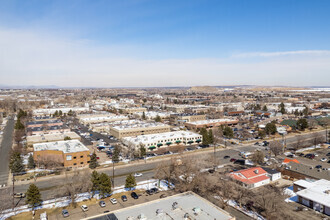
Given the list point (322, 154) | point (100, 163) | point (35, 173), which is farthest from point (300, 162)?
point (35, 173)

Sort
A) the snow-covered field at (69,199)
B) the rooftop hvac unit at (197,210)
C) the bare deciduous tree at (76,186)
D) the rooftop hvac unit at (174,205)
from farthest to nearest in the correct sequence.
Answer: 1. the bare deciduous tree at (76,186)
2. the snow-covered field at (69,199)
3. the rooftop hvac unit at (174,205)
4. the rooftop hvac unit at (197,210)

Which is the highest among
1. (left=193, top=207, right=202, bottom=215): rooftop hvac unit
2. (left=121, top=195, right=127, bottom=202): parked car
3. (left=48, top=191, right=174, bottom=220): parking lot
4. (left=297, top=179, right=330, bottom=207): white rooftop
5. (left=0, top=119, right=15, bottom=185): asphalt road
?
(left=193, top=207, right=202, bottom=215): rooftop hvac unit

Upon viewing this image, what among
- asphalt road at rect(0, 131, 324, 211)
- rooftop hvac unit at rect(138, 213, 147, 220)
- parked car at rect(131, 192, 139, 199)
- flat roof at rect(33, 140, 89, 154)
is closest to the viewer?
Result: rooftop hvac unit at rect(138, 213, 147, 220)

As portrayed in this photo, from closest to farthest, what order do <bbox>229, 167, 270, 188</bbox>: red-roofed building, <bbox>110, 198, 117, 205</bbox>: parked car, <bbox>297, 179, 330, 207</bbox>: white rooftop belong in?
<bbox>297, 179, 330, 207</bbox>: white rooftop < <bbox>110, 198, 117, 205</bbox>: parked car < <bbox>229, 167, 270, 188</bbox>: red-roofed building

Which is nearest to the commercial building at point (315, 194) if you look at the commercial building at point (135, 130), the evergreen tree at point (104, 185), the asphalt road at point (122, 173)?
the asphalt road at point (122, 173)

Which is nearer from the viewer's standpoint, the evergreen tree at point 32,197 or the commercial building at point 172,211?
the commercial building at point 172,211

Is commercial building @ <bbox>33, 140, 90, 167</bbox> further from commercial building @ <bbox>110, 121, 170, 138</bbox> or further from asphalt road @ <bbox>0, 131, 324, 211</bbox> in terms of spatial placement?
commercial building @ <bbox>110, 121, 170, 138</bbox>

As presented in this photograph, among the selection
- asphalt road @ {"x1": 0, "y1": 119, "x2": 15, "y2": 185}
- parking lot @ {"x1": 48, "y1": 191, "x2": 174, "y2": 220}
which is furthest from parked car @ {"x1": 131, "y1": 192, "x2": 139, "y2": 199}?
asphalt road @ {"x1": 0, "y1": 119, "x2": 15, "y2": 185}

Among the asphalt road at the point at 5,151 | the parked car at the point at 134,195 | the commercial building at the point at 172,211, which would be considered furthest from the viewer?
the asphalt road at the point at 5,151

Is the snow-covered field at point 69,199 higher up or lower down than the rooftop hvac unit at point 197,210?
lower down

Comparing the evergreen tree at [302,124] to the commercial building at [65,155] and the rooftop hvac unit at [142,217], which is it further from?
the rooftop hvac unit at [142,217]
